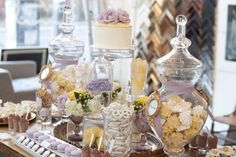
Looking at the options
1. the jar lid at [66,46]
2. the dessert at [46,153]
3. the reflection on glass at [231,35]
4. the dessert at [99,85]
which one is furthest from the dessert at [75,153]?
the reflection on glass at [231,35]

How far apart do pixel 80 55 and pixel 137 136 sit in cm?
87

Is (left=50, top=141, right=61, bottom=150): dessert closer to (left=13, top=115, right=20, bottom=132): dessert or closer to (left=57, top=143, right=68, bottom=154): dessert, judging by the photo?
(left=57, top=143, right=68, bottom=154): dessert

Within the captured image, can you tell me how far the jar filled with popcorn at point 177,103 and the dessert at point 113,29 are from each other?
21.6 inches

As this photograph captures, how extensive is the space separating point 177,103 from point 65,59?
1141 millimetres

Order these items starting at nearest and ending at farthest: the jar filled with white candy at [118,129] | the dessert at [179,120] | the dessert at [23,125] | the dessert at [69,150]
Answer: the dessert at [179,120] → the jar filled with white candy at [118,129] → the dessert at [69,150] → the dessert at [23,125]

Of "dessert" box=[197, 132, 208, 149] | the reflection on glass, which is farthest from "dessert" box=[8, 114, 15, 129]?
the reflection on glass

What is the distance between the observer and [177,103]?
2.17 m

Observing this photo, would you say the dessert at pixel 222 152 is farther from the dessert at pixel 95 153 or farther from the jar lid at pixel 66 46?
the jar lid at pixel 66 46

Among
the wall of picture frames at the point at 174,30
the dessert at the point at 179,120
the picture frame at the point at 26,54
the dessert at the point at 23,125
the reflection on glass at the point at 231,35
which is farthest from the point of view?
the picture frame at the point at 26,54

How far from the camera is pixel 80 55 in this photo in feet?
10.3

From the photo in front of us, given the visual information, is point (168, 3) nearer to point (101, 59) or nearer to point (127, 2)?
point (127, 2)

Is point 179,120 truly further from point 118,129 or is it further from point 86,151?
point 86,151

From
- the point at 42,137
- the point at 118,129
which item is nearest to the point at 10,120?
the point at 42,137

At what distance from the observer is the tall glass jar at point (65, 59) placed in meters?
2.99
